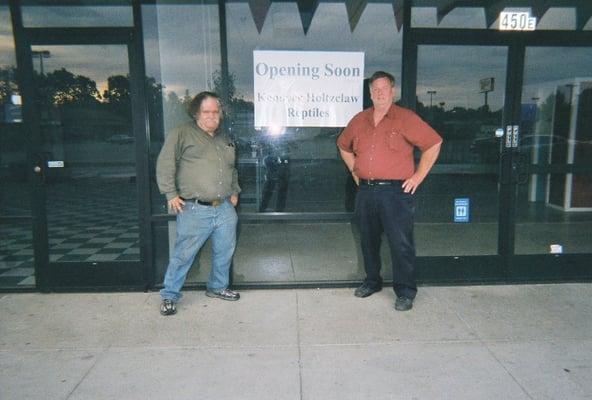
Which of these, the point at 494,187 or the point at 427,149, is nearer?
the point at 427,149

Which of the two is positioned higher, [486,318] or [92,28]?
[92,28]

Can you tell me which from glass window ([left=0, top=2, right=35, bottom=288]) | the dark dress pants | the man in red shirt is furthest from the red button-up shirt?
glass window ([left=0, top=2, right=35, bottom=288])

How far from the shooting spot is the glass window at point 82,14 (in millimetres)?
3754

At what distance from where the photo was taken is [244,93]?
3.92 metres

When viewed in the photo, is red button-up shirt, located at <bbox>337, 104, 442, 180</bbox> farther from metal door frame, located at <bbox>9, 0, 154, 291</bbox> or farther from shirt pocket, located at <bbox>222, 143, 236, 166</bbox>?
metal door frame, located at <bbox>9, 0, 154, 291</bbox>

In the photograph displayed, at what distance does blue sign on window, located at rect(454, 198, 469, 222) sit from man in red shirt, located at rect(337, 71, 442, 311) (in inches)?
34.9

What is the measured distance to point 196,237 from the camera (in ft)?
11.8

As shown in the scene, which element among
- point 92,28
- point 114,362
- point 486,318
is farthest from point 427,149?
point 92,28

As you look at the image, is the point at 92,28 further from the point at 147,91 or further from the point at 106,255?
the point at 106,255

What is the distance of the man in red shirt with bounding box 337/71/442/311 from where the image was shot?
11.5 ft

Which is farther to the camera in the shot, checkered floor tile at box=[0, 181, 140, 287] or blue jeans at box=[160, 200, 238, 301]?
checkered floor tile at box=[0, 181, 140, 287]

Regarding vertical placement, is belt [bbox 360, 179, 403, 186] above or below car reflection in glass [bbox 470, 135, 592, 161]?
below

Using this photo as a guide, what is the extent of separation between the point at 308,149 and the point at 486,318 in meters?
2.03

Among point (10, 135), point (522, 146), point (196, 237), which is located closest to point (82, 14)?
point (196, 237)
